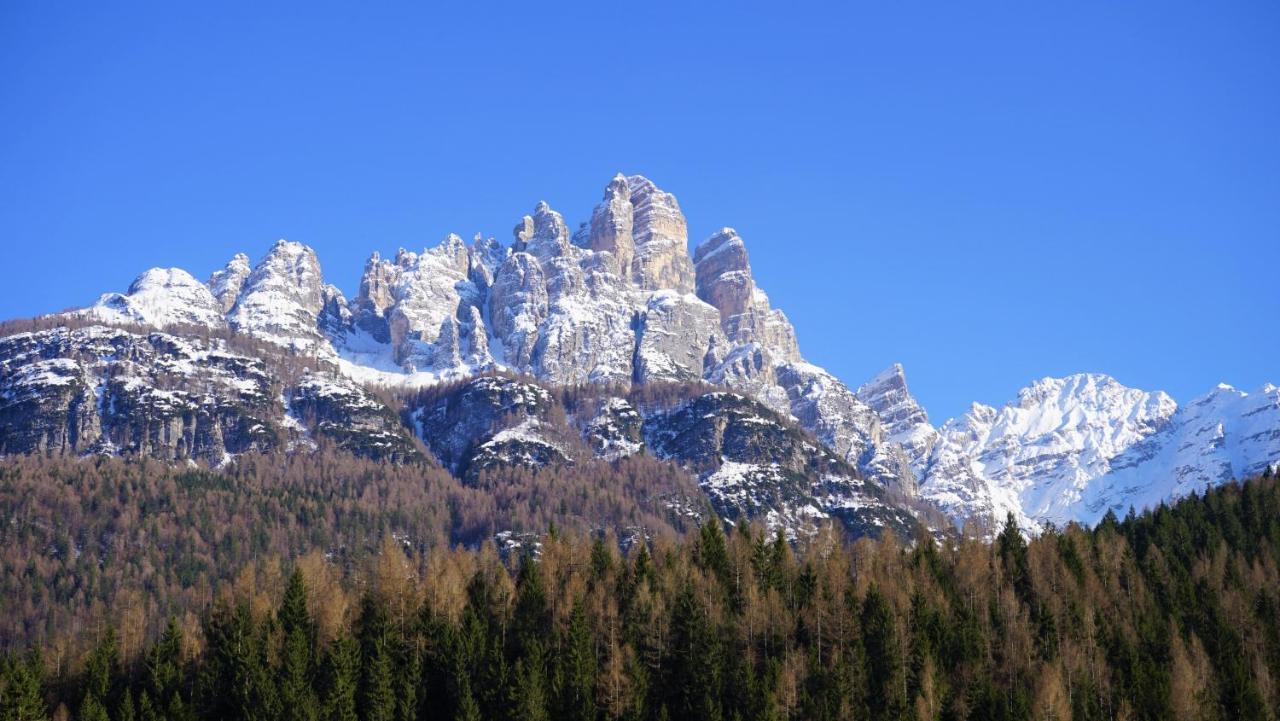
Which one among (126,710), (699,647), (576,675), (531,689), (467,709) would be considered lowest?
(467,709)

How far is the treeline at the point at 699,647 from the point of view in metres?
137

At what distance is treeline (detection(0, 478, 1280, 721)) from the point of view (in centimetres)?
13675

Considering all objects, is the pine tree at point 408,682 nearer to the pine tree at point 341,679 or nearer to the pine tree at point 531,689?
the pine tree at point 341,679

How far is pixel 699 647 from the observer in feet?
474

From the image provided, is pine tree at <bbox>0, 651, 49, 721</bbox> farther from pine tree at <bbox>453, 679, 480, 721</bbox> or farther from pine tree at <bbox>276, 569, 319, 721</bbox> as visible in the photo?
pine tree at <bbox>453, 679, 480, 721</bbox>

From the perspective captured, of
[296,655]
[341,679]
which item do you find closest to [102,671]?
[296,655]

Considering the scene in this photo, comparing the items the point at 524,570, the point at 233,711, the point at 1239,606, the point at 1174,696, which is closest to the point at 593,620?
the point at 524,570

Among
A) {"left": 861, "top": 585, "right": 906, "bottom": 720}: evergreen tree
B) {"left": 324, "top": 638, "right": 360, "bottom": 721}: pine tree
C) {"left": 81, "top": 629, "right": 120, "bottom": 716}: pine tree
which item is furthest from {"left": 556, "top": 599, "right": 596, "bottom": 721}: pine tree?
{"left": 81, "top": 629, "right": 120, "bottom": 716}: pine tree

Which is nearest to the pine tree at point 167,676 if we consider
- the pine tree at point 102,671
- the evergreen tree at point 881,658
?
the pine tree at point 102,671

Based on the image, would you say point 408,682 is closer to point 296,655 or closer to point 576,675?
point 296,655

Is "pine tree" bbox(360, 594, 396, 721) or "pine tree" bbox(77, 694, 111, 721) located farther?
"pine tree" bbox(360, 594, 396, 721)

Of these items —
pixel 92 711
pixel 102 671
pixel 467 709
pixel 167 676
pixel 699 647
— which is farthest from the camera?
pixel 102 671

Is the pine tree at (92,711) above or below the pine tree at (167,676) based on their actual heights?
below

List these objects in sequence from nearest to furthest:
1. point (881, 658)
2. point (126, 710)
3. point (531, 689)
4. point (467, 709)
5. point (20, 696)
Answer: point (467, 709) < point (20, 696) < point (531, 689) < point (126, 710) < point (881, 658)
